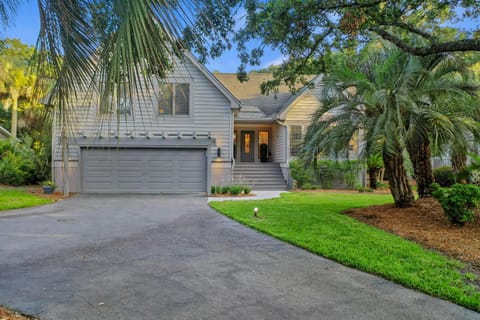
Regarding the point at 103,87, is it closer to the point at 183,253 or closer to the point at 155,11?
the point at 155,11

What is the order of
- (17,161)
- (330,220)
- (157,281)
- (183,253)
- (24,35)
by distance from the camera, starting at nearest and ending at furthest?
1. (24,35)
2. (157,281)
3. (183,253)
4. (330,220)
5. (17,161)

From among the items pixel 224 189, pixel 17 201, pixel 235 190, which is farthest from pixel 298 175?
pixel 17 201

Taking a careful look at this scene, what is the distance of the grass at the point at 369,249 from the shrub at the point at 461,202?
1.30 meters

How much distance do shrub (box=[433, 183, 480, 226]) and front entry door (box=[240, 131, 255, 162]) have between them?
12921mm

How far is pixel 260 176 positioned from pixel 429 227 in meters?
10.4

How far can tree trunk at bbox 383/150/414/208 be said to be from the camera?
25.6 ft

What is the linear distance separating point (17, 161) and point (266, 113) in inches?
514

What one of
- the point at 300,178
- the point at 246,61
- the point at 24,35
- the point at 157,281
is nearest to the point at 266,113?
the point at 300,178

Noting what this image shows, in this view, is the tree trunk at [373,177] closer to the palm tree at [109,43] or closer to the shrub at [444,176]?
the shrub at [444,176]

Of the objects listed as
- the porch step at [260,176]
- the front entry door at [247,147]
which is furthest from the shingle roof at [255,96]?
the porch step at [260,176]

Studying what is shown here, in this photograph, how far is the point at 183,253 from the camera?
4.90 metres

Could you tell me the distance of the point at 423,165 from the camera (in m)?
8.22

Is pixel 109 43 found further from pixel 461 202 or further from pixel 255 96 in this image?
pixel 255 96

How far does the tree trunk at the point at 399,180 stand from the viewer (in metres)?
7.81
